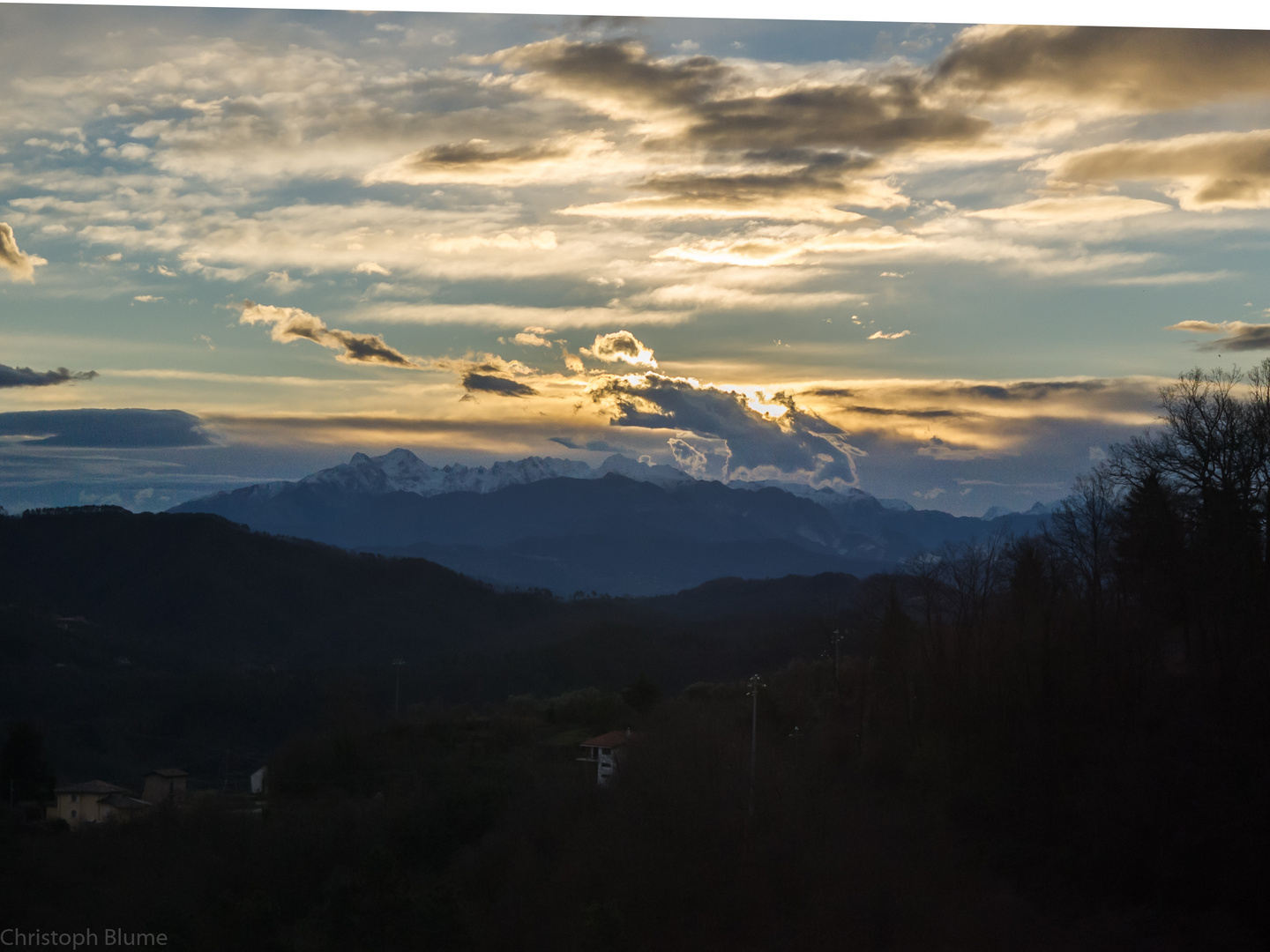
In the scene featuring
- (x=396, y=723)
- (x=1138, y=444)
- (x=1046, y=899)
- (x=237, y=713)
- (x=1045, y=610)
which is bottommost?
(x=237, y=713)

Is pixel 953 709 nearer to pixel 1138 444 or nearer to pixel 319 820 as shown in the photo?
pixel 1138 444

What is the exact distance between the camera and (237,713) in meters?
55.4

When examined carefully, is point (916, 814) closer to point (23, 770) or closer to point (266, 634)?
point (23, 770)

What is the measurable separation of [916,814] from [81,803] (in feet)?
87.7

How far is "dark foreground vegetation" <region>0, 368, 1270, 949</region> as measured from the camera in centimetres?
1516

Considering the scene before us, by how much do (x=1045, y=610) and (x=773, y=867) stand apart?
7.92m

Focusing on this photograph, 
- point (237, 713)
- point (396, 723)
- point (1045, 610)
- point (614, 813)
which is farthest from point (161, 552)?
point (1045, 610)

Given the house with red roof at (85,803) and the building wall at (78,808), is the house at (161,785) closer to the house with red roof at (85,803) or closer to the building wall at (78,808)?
the house with red roof at (85,803)

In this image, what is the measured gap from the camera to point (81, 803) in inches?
1291

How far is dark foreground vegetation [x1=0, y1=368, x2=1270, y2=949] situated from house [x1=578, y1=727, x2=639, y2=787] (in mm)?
885

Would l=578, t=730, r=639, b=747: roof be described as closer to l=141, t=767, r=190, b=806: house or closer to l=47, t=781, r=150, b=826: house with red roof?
l=47, t=781, r=150, b=826: house with red roof

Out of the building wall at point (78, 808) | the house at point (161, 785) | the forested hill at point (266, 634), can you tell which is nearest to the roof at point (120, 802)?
the building wall at point (78, 808)

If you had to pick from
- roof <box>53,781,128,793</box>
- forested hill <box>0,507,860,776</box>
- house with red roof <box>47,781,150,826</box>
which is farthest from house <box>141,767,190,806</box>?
forested hill <box>0,507,860,776</box>

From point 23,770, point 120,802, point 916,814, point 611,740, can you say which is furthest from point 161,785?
point 916,814
